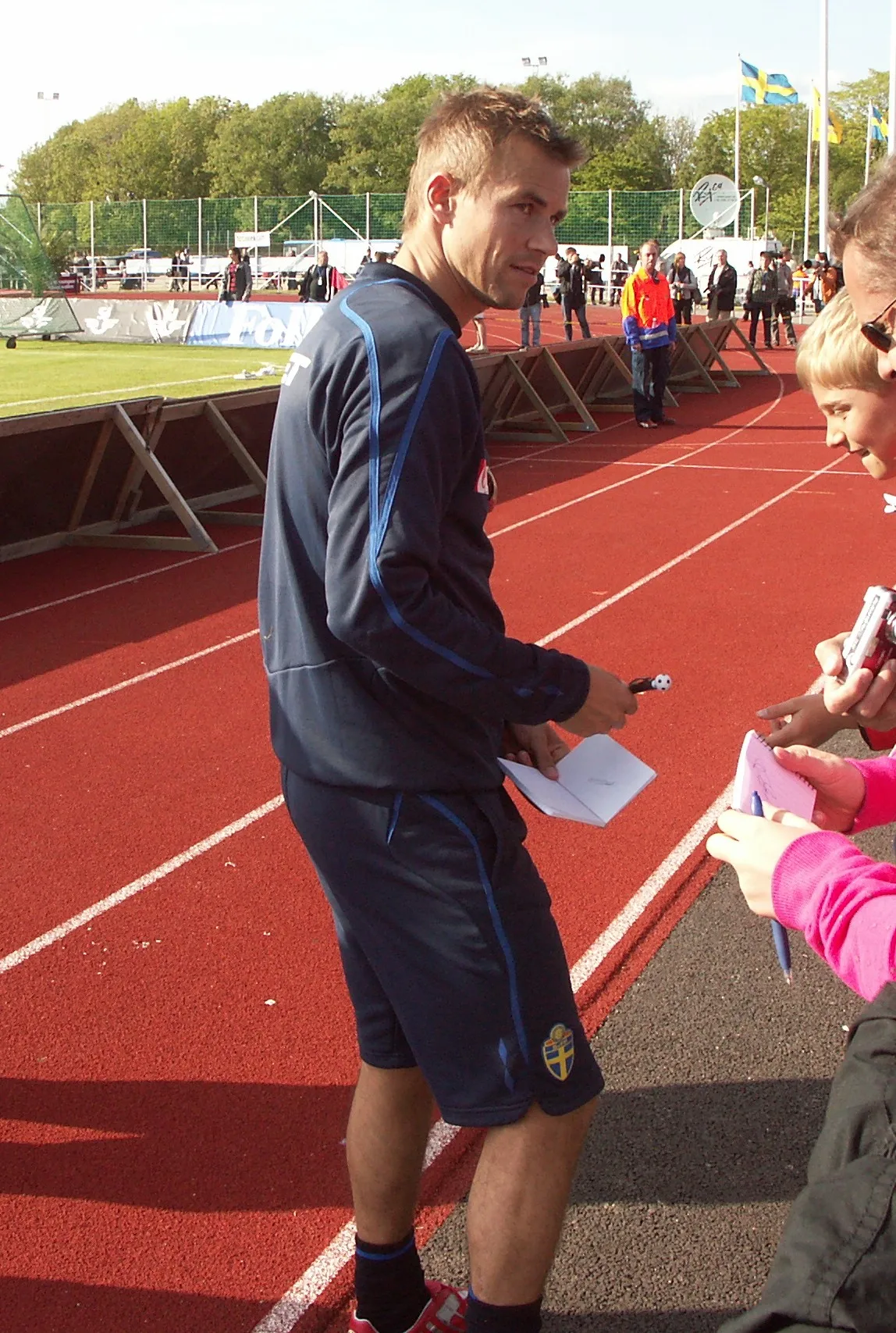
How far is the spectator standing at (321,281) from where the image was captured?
93.9 ft

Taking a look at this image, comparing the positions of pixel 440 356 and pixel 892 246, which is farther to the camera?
pixel 440 356

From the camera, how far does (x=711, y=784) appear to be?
5.85 meters

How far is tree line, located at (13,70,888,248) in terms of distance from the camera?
106562 millimetres

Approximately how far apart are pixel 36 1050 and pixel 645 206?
50.2 meters

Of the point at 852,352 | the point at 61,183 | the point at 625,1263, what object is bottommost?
→ the point at 625,1263

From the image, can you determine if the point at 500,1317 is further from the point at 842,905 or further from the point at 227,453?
the point at 227,453

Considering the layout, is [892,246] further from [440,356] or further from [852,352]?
[440,356]

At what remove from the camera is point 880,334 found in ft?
6.15

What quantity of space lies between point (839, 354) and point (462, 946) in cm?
115

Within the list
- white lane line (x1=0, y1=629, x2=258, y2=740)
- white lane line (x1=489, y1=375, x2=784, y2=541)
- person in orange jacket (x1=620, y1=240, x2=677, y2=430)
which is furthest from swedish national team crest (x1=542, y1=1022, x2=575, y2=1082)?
person in orange jacket (x1=620, y1=240, x2=677, y2=430)

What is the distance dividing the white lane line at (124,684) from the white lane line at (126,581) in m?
1.65

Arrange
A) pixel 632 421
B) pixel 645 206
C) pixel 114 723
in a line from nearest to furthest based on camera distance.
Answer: pixel 114 723
pixel 632 421
pixel 645 206

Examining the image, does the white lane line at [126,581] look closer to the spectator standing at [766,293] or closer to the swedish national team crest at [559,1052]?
the swedish national team crest at [559,1052]

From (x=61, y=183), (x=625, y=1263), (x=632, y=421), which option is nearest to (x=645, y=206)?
(x=632, y=421)
